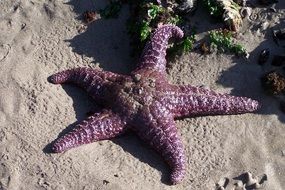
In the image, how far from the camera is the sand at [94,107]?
805 cm

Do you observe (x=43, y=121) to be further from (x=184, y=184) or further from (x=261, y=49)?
(x=261, y=49)

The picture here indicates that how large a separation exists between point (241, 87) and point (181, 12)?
1.48 meters

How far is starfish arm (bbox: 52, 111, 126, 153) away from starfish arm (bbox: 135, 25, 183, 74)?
2.93ft

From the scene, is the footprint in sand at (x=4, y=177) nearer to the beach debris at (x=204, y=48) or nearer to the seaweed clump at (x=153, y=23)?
the seaweed clump at (x=153, y=23)

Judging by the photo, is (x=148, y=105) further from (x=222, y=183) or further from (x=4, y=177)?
(x=4, y=177)

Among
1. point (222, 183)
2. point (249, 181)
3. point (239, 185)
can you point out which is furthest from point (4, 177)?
point (249, 181)

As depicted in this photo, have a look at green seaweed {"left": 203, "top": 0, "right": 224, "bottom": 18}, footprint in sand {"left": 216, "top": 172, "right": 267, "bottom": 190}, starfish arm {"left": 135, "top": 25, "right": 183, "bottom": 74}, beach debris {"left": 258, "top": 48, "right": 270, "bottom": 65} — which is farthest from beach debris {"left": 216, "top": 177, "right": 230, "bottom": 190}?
green seaweed {"left": 203, "top": 0, "right": 224, "bottom": 18}

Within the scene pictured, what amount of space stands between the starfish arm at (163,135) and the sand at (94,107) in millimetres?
181

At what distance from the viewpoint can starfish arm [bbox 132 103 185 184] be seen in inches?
314

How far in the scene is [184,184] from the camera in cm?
804

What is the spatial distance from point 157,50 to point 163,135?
1.36m

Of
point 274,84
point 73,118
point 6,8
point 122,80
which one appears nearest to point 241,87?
point 274,84

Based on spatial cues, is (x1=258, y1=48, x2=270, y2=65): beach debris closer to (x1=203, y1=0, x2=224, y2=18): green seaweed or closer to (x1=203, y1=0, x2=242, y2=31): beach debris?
(x1=203, y1=0, x2=242, y2=31): beach debris

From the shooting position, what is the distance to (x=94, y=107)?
28.6ft
